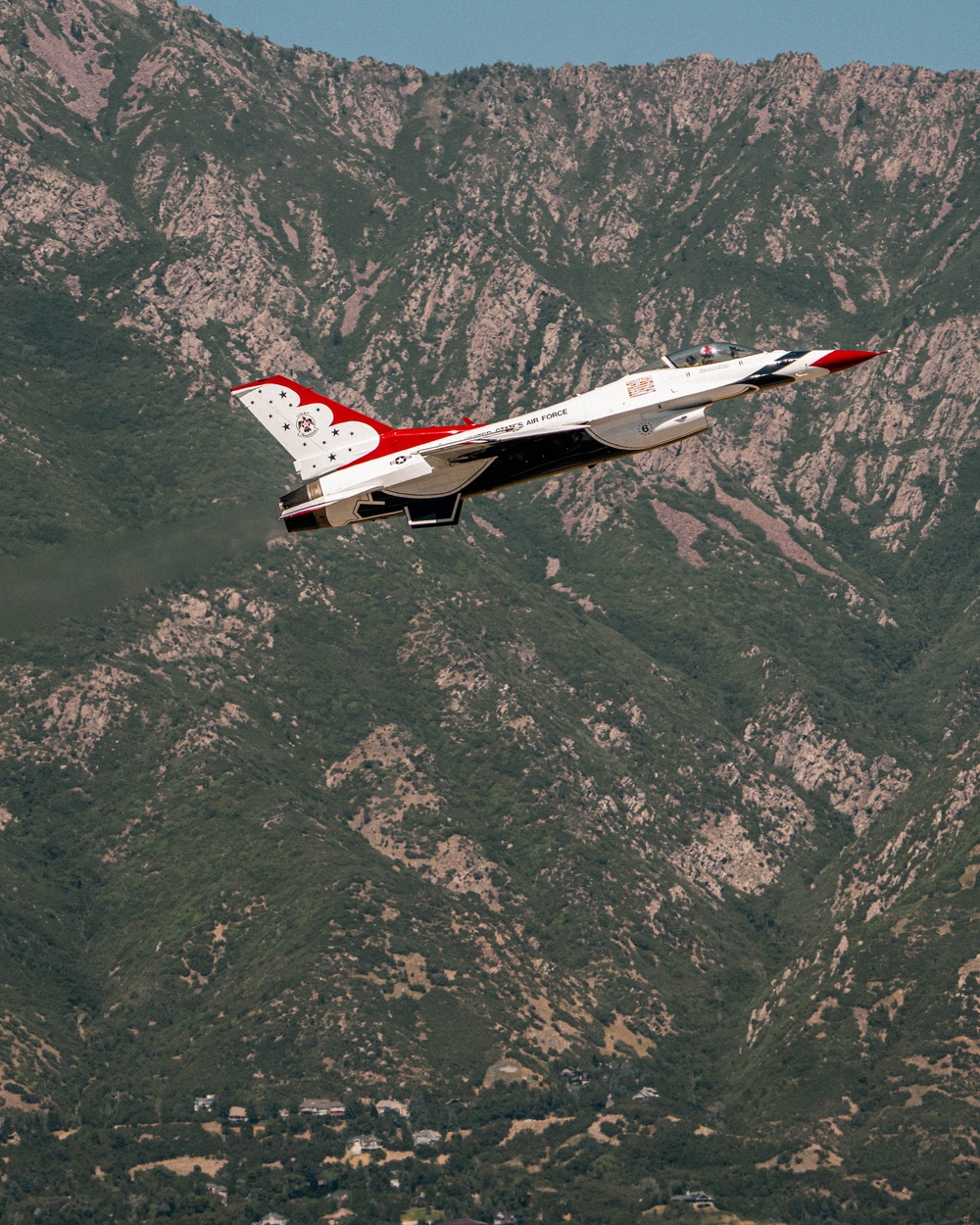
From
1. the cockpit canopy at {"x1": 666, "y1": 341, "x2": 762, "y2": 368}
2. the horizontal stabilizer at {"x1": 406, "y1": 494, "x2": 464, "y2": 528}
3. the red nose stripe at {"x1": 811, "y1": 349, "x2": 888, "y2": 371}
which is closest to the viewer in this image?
the red nose stripe at {"x1": 811, "y1": 349, "x2": 888, "y2": 371}

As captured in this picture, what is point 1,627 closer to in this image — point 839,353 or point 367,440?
point 367,440

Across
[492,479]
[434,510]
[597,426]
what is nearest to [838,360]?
[597,426]

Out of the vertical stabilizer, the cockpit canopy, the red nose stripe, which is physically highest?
the vertical stabilizer

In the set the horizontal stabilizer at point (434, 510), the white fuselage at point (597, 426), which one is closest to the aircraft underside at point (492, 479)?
the horizontal stabilizer at point (434, 510)

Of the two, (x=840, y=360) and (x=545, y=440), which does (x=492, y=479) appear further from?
(x=840, y=360)

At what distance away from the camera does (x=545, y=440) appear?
122188 millimetres

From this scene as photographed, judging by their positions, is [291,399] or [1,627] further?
[1,627]

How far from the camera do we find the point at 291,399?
134 metres

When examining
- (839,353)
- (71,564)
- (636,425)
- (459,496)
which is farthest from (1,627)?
(839,353)

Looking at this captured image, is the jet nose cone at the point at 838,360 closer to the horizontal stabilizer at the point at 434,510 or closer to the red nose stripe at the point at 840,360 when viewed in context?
Answer: the red nose stripe at the point at 840,360

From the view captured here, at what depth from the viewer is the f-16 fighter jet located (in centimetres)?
12212

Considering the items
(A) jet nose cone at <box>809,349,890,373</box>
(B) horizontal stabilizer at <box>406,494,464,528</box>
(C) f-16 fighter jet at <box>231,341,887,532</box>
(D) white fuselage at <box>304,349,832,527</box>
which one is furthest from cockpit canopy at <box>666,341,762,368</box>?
(B) horizontal stabilizer at <box>406,494,464,528</box>

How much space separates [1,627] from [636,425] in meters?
56.9

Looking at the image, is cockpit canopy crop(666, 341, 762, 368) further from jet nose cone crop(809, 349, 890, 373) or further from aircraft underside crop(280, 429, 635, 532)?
aircraft underside crop(280, 429, 635, 532)
